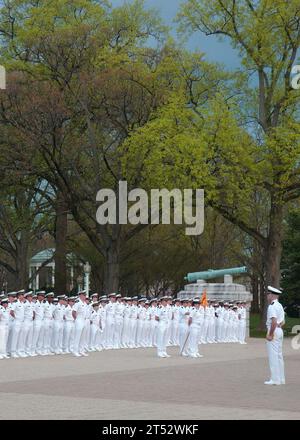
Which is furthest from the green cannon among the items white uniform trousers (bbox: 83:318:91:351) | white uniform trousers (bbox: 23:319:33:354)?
white uniform trousers (bbox: 23:319:33:354)

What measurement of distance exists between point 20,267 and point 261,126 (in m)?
15.8

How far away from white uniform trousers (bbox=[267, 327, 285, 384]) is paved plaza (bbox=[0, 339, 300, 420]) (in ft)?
1.07

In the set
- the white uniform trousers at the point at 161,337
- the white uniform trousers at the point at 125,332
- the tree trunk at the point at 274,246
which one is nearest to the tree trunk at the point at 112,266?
the tree trunk at the point at 274,246

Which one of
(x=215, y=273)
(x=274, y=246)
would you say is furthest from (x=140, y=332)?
(x=274, y=246)

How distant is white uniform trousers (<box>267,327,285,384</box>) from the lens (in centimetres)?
1857

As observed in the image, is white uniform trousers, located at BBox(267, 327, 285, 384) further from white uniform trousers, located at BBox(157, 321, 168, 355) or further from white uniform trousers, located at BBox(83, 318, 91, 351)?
white uniform trousers, located at BBox(83, 318, 91, 351)

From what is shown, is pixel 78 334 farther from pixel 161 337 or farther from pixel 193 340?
pixel 193 340

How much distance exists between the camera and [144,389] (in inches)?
697

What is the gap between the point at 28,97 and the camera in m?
41.2

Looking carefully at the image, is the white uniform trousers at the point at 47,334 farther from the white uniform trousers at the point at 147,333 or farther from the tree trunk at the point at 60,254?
the tree trunk at the point at 60,254

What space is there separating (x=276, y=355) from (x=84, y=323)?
35.4 ft
